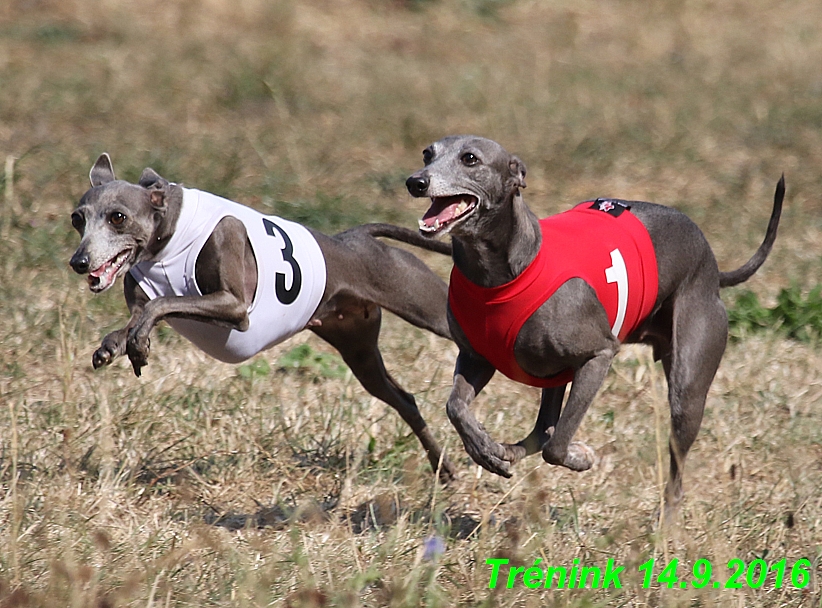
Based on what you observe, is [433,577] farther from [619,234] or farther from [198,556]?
[619,234]

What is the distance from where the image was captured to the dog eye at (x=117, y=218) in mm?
3967

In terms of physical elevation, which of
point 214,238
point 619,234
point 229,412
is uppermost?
point 619,234

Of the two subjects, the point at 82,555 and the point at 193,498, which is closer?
the point at 82,555

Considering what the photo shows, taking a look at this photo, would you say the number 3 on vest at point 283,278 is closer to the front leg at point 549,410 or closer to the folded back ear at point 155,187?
the folded back ear at point 155,187

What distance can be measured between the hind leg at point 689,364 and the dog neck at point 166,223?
188 centimetres

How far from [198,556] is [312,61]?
812cm

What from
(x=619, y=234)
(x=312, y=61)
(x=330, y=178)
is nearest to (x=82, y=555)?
(x=619, y=234)

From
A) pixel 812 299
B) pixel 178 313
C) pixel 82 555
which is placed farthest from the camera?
pixel 812 299

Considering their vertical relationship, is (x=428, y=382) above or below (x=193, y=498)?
above

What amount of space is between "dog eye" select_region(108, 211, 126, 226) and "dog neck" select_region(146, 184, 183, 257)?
0.47 feet

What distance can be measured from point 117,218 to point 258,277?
1.81 ft

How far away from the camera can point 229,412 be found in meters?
4.92

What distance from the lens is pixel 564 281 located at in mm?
3938

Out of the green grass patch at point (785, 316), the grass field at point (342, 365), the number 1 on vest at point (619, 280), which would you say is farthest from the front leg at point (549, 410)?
the green grass patch at point (785, 316)
